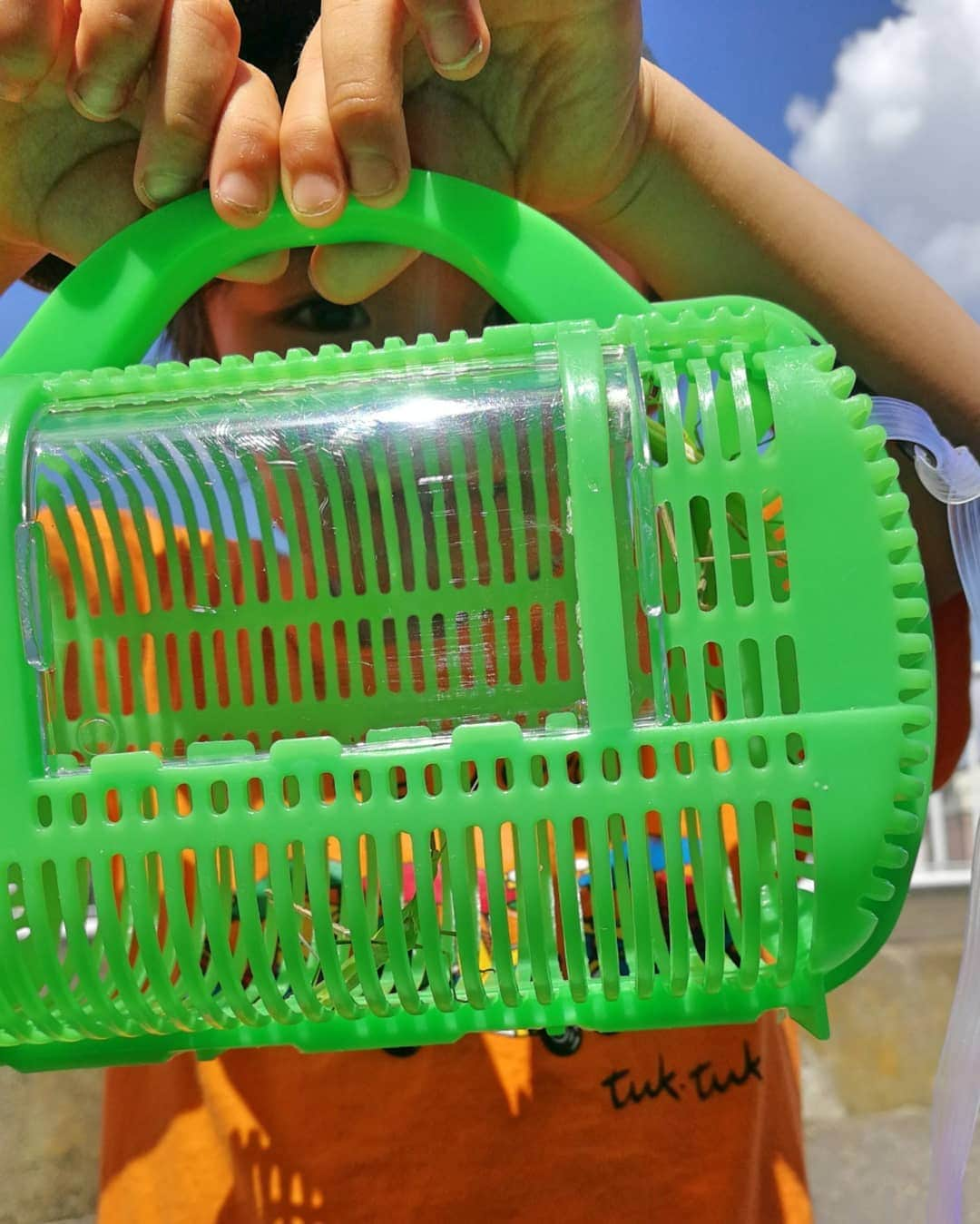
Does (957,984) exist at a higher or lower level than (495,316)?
lower

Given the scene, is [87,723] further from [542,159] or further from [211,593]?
[542,159]

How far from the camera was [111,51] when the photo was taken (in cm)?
39

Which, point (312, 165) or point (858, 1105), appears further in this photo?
point (858, 1105)

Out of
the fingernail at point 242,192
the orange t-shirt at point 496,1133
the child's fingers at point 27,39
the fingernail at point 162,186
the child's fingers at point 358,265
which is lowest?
the orange t-shirt at point 496,1133

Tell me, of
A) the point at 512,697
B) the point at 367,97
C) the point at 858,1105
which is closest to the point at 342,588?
the point at 512,697

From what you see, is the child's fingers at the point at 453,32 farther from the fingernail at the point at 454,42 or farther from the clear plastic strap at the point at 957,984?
the clear plastic strap at the point at 957,984

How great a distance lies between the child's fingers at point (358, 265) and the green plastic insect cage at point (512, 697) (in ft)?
0.09

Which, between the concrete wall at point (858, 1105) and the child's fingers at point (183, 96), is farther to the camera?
the concrete wall at point (858, 1105)

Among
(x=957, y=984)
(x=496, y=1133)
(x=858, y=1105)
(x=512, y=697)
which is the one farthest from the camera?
(x=858, y=1105)

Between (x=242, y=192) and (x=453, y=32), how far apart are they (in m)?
0.10

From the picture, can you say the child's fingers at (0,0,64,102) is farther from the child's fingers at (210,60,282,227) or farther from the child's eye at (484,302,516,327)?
the child's eye at (484,302,516,327)

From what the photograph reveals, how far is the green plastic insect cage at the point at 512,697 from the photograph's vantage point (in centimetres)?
28

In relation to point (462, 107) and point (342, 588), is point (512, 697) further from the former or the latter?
point (462, 107)

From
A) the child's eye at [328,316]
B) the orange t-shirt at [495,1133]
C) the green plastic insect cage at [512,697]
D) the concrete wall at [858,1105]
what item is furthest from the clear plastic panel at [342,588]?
the concrete wall at [858,1105]
